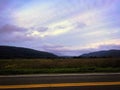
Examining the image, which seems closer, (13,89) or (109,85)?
(13,89)

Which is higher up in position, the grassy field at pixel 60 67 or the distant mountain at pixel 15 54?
the distant mountain at pixel 15 54

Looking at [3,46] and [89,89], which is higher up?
[3,46]

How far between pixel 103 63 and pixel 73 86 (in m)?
16.2

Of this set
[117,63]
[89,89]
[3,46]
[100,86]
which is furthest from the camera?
[3,46]

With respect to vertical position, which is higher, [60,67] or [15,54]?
[15,54]

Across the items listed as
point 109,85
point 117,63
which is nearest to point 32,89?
point 109,85

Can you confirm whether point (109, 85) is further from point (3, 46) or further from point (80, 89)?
point (3, 46)

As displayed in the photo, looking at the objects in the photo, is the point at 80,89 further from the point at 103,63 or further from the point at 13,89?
the point at 103,63

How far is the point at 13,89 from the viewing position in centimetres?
930

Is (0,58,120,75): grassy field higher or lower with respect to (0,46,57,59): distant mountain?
lower

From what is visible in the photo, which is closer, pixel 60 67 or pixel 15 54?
pixel 60 67

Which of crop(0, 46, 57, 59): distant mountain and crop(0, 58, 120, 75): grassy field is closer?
crop(0, 58, 120, 75): grassy field

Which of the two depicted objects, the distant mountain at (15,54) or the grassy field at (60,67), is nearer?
the grassy field at (60,67)

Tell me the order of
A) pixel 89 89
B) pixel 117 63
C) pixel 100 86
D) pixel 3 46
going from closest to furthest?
1. pixel 89 89
2. pixel 100 86
3. pixel 117 63
4. pixel 3 46
